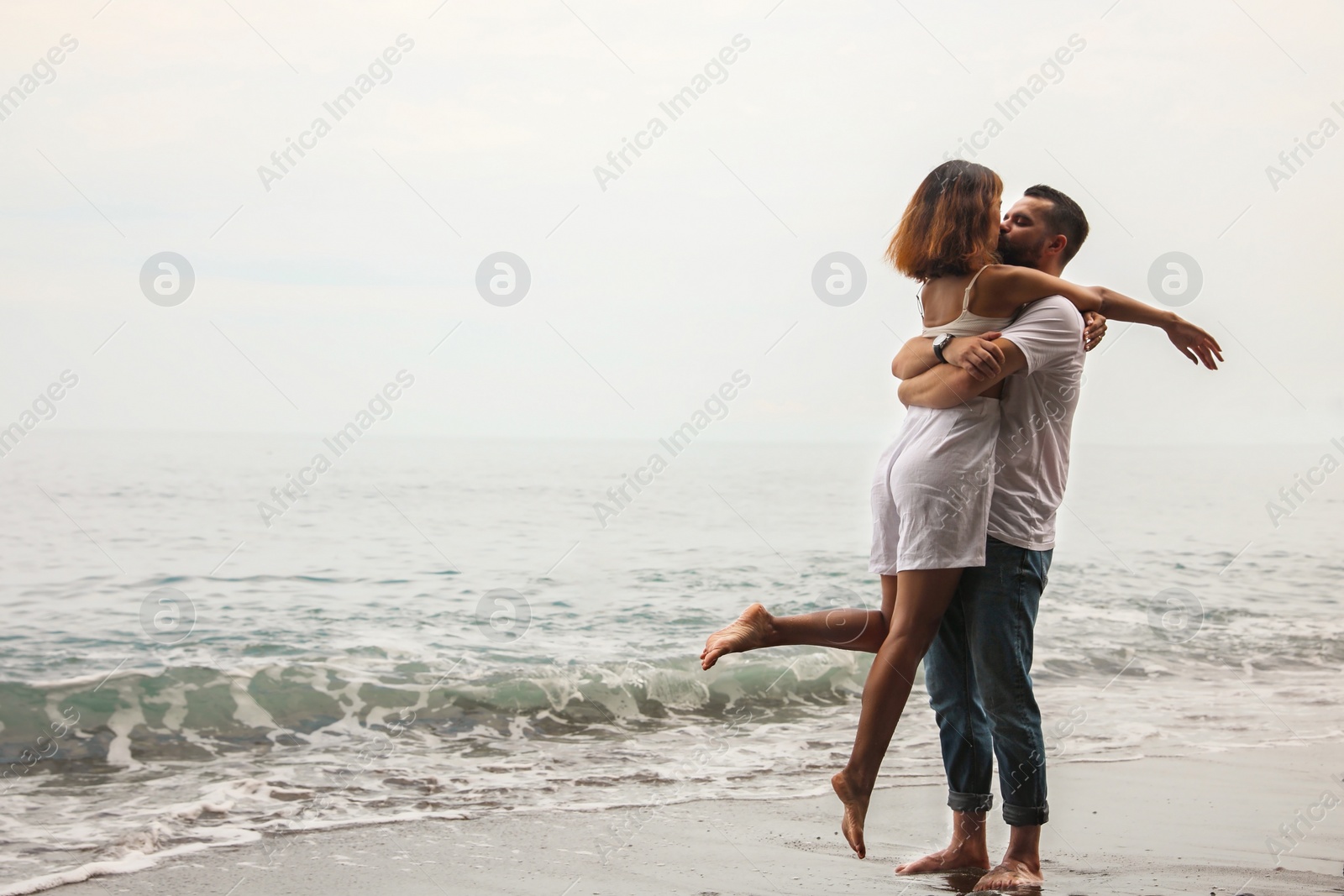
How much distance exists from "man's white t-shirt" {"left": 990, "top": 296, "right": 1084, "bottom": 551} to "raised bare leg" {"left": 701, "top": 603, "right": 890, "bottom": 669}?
1.36 feet

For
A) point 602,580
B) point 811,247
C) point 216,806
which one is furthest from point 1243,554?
point 811,247

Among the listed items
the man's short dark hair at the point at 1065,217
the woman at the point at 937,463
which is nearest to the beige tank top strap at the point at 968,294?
the woman at the point at 937,463

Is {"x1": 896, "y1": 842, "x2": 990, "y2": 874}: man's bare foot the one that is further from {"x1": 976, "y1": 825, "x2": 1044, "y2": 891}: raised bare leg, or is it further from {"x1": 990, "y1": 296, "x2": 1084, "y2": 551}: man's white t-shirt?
{"x1": 990, "y1": 296, "x2": 1084, "y2": 551}: man's white t-shirt

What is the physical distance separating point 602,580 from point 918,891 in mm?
7879

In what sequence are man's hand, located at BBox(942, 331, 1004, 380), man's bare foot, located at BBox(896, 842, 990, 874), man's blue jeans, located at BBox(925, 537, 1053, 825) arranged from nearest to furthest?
1. man's hand, located at BBox(942, 331, 1004, 380)
2. man's blue jeans, located at BBox(925, 537, 1053, 825)
3. man's bare foot, located at BBox(896, 842, 990, 874)

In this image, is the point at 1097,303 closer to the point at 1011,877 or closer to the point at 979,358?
the point at 979,358

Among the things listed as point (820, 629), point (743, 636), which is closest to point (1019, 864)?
point (820, 629)

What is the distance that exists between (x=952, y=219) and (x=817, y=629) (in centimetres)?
105

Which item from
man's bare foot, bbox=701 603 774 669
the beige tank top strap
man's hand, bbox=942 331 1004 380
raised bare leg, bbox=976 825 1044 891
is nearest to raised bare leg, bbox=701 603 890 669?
man's bare foot, bbox=701 603 774 669

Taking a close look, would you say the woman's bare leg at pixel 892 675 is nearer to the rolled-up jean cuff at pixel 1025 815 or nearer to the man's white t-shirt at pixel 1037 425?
the man's white t-shirt at pixel 1037 425

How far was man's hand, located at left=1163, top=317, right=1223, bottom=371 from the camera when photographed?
2680 mm

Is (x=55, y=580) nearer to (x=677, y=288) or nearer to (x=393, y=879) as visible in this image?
(x=393, y=879)

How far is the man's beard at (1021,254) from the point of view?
2586 millimetres

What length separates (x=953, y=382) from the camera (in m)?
Answer: 2.44
